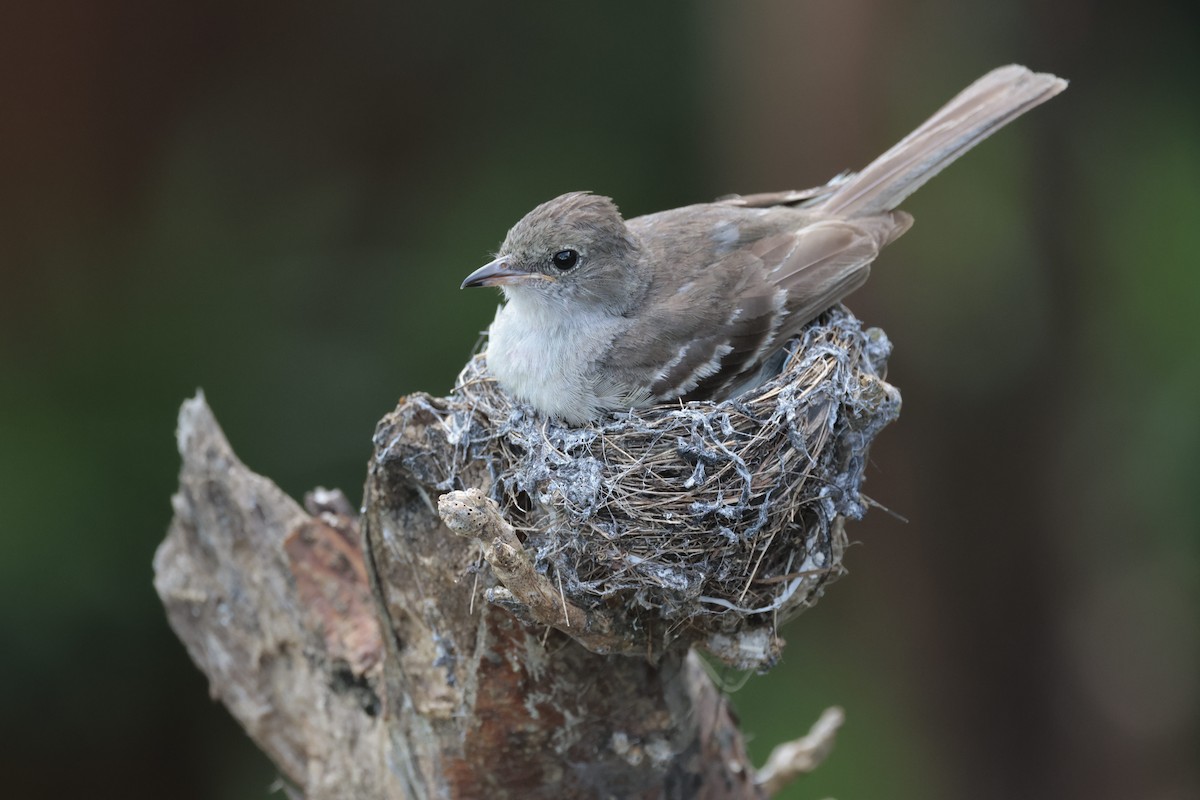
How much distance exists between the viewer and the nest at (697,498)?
10.8 feet

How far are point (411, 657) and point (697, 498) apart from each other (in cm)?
107

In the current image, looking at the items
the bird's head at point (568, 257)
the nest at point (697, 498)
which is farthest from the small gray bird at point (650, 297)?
the nest at point (697, 498)

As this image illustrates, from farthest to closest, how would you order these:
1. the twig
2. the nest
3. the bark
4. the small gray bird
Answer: the twig
the small gray bird
the bark
the nest

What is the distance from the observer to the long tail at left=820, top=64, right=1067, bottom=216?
4641 mm

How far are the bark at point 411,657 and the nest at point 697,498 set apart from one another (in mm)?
173

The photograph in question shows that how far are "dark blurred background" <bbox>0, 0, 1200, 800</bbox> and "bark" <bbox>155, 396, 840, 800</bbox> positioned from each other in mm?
1502

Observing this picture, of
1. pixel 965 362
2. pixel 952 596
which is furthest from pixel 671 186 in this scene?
pixel 952 596

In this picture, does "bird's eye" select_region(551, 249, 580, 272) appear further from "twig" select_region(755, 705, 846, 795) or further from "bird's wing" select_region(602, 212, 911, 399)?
"twig" select_region(755, 705, 846, 795)

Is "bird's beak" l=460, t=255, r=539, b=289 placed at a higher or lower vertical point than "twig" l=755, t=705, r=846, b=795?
higher

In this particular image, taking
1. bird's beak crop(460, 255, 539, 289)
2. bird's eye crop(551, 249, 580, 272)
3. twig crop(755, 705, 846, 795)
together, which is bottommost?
twig crop(755, 705, 846, 795)

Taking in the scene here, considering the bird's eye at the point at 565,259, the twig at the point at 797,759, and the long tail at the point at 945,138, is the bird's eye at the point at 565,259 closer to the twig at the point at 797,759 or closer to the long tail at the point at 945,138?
the long tail at the point at 945,138

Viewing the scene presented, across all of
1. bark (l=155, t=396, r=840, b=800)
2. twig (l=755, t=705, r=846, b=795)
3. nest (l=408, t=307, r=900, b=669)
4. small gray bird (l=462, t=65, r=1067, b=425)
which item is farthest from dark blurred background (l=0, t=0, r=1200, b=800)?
nest (l=408, t=307, r=900, b=669)

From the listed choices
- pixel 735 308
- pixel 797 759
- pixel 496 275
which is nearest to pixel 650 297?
pixel 735 308

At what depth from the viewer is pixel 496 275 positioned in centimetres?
402
